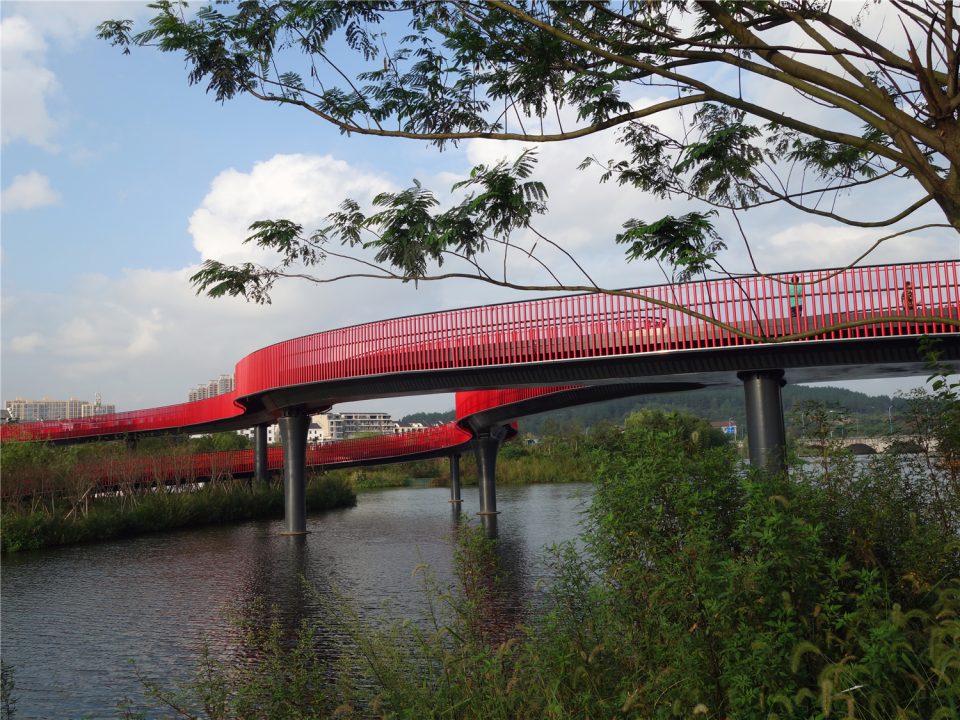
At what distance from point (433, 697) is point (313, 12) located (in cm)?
682

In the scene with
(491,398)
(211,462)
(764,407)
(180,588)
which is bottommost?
(180,588)

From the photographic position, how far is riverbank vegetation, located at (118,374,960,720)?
5324 millimetres

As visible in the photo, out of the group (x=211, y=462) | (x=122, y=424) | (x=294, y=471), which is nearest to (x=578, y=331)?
(x=294, y=471)

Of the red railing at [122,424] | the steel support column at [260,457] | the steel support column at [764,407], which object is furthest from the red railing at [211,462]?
the steel support column at [764,407]

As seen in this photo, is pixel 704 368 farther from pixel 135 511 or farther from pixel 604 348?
pixel 135 511

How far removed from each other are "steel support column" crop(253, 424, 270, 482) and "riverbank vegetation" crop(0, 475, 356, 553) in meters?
1.37

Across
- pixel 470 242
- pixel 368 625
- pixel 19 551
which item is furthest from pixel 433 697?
pixel 19 551

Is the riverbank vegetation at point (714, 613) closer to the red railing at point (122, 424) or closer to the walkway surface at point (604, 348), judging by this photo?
the walkway surface at point (604, 348)

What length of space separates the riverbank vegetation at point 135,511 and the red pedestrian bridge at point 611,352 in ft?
23.8

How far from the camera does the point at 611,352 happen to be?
69.3 ft

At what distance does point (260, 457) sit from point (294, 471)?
1584cm

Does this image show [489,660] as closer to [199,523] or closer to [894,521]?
[894,521]

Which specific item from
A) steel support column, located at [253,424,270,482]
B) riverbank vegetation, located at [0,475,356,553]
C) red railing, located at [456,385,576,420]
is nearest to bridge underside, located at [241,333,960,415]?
red railing, located at [456,385,576,420]

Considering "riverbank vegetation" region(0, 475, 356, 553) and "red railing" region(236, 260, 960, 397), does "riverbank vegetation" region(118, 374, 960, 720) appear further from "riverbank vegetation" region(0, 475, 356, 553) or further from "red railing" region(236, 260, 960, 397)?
"riverbank vegetation" region(0, 475, 356, 553)
